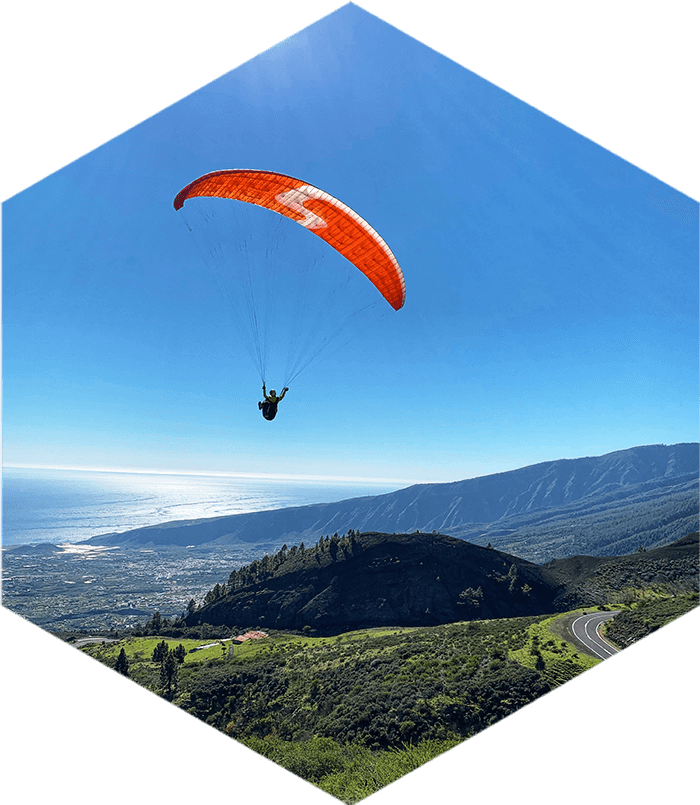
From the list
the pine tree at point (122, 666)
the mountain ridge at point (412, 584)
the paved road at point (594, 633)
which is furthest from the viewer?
the mountain ridge at point (412, 584)

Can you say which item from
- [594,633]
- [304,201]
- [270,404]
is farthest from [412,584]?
[304,201]

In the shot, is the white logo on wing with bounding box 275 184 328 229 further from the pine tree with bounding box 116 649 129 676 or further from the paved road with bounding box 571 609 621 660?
the pine tree with bounding box 116 649 129 676

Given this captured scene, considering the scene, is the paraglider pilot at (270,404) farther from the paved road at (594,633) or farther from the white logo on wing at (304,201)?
the paved road at (594,633)

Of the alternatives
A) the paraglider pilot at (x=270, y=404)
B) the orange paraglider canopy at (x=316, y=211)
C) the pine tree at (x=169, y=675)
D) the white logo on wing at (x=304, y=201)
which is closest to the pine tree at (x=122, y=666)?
the pine tree at (x=169, y=675)

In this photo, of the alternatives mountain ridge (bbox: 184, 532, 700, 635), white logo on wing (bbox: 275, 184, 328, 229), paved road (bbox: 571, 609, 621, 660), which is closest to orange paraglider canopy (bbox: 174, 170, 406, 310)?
white logo on wing (bbox: 275, 184, 328, 229)

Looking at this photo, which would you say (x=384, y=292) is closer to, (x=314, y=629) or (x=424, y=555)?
(x=314, y=629)

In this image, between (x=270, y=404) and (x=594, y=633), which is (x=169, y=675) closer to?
(x=270, y=404)

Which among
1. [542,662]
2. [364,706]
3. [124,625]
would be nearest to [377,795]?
[364,706]

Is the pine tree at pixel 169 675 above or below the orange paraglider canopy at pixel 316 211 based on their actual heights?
below

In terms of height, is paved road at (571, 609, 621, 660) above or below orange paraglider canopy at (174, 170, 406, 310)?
below
